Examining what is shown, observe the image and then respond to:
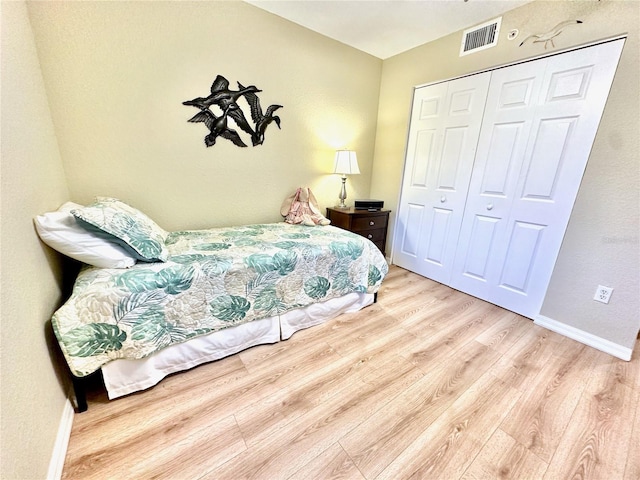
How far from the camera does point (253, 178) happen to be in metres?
2.44

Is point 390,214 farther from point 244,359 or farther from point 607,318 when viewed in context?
point 244,359

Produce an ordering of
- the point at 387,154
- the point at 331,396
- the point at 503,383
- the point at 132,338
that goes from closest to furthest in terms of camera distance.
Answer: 1. the point at 132,338
2. the point at 331,396
3. the point at 503,383
4. the point at 387,154

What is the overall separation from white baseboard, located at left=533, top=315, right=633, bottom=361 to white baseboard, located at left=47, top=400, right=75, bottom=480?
9.72 ft

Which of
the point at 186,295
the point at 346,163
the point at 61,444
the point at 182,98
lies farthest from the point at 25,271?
the point at 346,163

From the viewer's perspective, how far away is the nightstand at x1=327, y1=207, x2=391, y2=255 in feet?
8.75

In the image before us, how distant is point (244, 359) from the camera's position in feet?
5.15

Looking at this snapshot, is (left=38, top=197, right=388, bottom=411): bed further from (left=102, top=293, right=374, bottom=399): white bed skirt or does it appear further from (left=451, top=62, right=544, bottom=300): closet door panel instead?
(left=451, top=62, right=544, bottom=300): closet door panel

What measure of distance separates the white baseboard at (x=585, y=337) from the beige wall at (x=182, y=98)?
2407 millimetres

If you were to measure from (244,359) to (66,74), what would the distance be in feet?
7.02

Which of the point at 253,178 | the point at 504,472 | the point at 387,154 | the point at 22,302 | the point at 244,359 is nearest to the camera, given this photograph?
the point at 22,302

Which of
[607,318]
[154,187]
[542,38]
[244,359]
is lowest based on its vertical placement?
[244,359]

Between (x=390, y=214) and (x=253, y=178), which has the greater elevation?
(x=253, y=178)

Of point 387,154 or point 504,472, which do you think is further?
point 387,154

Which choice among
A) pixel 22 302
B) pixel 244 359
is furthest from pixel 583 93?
pixel 22 302
